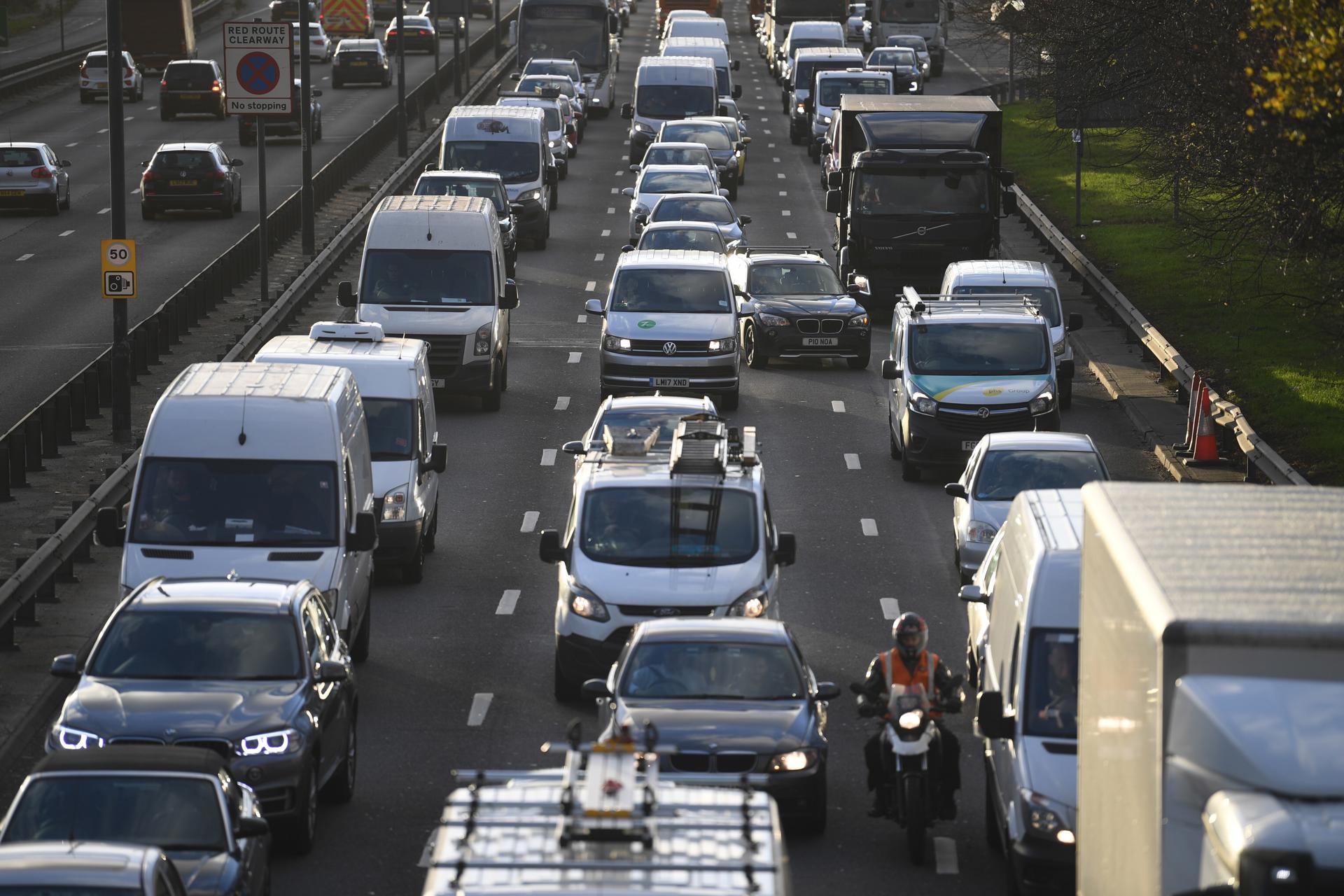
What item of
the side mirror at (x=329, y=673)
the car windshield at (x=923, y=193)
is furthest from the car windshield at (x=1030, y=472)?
the car windshield at (x=923, y=193)

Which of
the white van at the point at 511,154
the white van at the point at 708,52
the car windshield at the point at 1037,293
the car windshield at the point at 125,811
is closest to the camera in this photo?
the car windshield at the point at 125,811

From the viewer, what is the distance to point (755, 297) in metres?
34.3

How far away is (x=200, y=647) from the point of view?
14914 millimetres

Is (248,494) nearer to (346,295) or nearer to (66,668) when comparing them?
(66,668)

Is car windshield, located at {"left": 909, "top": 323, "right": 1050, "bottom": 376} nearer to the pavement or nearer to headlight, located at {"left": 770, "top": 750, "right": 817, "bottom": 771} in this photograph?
the pavement

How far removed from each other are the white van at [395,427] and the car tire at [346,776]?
5861mm

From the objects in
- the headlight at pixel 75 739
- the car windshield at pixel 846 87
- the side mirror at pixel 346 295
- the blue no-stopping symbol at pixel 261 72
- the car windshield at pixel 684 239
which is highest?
the blue no-stopping symbol at pixel 261 72

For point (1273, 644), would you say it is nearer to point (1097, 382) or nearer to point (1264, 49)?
point (1264, 49)

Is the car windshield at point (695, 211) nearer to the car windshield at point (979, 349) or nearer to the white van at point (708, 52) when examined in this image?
the car windshield at point (979, 349)

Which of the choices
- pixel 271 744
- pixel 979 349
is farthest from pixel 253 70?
pixel 271 744

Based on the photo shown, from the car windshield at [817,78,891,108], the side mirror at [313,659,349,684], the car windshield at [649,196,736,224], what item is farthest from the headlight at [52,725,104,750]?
the car windshield at [817,78,891,108]

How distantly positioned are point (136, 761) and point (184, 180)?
35668mm

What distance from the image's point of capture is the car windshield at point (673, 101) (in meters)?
60.1

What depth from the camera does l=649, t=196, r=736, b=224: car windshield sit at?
4164 cm
